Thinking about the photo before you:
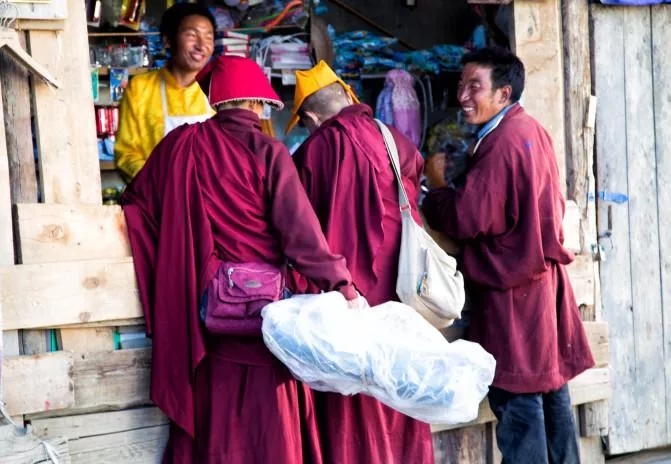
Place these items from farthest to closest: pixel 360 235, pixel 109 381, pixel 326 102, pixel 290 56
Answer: pixel 290 56 < pixel 326 102 < pixel 360 235 < pixel 109 381

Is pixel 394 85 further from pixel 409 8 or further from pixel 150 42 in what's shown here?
pixel 150 42

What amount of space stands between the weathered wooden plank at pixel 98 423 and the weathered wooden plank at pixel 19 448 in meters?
Result: 0.23

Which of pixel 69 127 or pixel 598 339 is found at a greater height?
pixel 69 127

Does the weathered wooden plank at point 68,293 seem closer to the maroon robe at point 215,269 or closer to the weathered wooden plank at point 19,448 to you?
the maroon robe at point 215,269

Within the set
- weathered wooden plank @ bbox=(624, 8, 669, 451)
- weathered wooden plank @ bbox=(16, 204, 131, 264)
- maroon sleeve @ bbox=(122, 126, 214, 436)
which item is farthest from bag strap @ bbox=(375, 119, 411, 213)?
weathered wooden plank @ bbox=(624, 8, 669, 451)

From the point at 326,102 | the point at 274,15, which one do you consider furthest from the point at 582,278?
the point at 274,15

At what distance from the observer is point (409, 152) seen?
209 inches

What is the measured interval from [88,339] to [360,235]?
4.14 ft

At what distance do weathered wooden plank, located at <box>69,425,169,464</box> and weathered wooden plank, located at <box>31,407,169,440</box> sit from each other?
0.07 ft

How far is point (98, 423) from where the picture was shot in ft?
15.8

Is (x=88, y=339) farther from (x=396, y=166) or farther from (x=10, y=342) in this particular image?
(x=396, y=166)

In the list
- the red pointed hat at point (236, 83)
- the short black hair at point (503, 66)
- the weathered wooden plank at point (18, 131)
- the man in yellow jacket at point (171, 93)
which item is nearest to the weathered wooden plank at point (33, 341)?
the weathered wooden plank at point (18, 131)

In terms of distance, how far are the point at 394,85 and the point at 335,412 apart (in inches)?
121

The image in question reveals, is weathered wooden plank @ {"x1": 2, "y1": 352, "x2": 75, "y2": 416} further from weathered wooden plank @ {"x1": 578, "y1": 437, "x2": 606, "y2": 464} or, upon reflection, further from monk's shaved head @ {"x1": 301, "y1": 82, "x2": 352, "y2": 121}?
weathered wooden plank @ {"x1": 578, "y1": 437, "x2": 606, "y2": 464}
